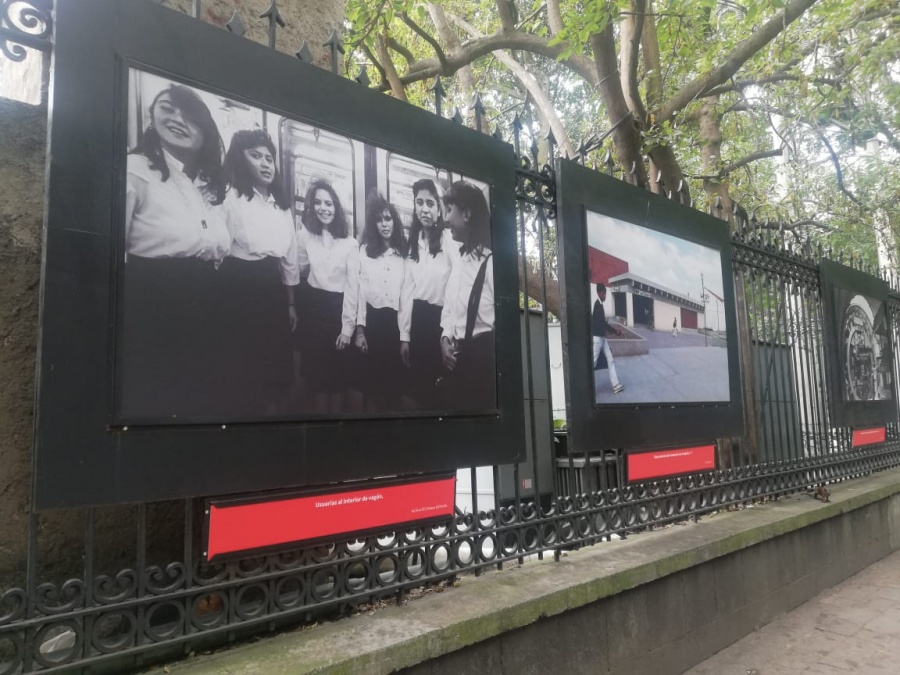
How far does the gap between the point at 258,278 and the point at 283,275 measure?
0.11m

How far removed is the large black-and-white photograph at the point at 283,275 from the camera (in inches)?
85.8

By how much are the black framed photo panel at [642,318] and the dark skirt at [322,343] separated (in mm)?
1587

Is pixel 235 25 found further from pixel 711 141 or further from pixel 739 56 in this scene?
pixel 711 141

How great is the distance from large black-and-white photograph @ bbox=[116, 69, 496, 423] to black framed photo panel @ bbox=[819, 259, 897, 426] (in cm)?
514

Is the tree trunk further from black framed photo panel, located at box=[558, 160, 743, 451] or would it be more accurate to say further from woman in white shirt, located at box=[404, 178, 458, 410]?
woman in white shirt, located at box=[404, 178, 458, 410]

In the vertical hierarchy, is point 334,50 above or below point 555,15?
below

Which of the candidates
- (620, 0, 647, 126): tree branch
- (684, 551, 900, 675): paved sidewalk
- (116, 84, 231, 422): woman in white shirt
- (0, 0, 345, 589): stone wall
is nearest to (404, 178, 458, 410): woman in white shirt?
(116, 84, 231, 422): woman in white shirt

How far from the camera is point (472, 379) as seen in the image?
3146mm

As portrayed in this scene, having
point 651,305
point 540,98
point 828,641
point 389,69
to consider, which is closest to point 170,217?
point 651,305

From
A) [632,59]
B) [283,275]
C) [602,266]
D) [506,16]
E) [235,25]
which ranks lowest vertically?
[283,275]

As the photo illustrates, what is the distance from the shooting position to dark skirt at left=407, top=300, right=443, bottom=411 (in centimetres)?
291

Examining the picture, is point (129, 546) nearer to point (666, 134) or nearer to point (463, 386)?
point (463, 386)

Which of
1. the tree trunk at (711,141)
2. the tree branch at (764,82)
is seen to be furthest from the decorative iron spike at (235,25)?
the tree trunk at (711,141)

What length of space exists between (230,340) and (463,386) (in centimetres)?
120
